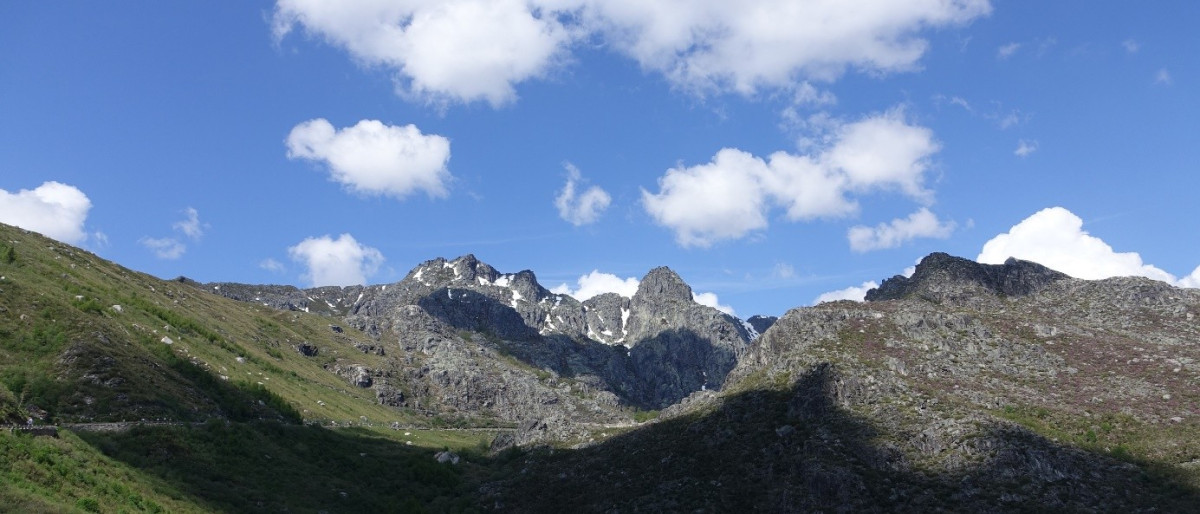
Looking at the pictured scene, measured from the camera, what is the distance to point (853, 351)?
354 feet

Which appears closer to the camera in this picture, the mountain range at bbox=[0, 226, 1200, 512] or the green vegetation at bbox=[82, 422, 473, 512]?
the green vegetation at bbox=[82, 422, 473, 512]

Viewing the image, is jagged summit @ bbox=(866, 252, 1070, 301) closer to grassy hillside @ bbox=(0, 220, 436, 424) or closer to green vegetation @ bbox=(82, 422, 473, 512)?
green vegetation @ bbox=(82, 422, 473, 512)

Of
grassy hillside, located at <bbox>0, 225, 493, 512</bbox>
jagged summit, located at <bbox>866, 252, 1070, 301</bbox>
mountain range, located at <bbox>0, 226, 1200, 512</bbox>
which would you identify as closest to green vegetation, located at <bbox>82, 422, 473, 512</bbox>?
grassy hillside, located at <bbox>0, 225, 493, 512</bbox>

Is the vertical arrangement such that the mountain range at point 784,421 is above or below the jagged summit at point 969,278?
below

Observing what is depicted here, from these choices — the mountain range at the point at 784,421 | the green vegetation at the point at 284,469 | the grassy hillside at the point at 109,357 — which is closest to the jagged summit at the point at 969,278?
the mountain range at the point at 784,421

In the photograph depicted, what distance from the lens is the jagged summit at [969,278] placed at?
144 metres

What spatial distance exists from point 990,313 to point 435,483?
99.3 meters

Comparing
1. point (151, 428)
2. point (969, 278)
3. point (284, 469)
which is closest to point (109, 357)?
point (151, 428)

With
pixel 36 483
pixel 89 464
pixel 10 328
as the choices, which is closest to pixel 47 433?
pixel 89 464

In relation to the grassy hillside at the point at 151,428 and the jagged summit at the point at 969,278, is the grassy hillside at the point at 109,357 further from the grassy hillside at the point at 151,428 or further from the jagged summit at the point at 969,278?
the jagged summit at the point at 969,278

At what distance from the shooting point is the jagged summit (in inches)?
5659

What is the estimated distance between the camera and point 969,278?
5866 inches

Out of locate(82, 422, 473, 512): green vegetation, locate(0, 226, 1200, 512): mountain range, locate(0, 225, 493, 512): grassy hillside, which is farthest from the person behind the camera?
locate(0, 226, 1200, 512): mountain range

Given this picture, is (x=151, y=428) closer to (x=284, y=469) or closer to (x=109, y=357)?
(x=284, y=469)
